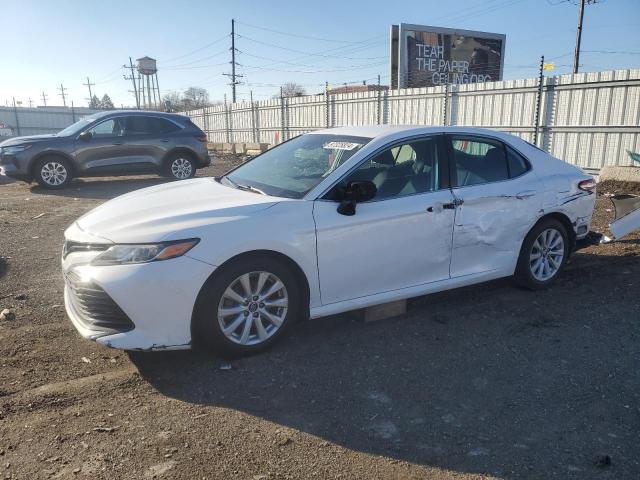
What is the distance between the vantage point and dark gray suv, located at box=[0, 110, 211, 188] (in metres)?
11.5

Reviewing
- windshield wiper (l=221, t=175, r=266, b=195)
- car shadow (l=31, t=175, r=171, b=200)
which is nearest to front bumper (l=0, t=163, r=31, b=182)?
car shadow (l=31, t=175, r=171, b=200)

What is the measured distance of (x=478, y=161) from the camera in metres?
4.81

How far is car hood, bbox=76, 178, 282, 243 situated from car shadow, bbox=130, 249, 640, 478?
0.94 meters

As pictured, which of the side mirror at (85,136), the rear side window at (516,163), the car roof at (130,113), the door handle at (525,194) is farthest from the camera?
the car roof at (130,113)

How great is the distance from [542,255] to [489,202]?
101 centimetres

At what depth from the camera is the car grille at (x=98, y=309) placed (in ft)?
11.1

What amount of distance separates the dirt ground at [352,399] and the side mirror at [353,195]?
3.35 feet

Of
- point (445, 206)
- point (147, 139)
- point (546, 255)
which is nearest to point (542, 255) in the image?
point (546, 255)

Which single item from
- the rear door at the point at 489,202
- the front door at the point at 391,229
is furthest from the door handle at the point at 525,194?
the front door at the point at 391,229

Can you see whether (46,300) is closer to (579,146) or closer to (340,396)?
(340,396)

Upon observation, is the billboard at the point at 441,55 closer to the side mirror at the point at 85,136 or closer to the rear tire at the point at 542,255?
the side mirror at the point at 85,136

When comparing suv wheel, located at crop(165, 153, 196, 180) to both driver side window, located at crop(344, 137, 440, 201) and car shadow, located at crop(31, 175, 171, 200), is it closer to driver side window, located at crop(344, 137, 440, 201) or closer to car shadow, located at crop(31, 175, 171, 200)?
car shadow, located at crop(31, 175, 171, 200)

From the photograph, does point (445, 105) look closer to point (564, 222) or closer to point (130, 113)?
point (130, 113)

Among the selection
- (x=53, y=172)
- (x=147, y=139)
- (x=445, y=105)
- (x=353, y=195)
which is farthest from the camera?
(x=445, y=105)
